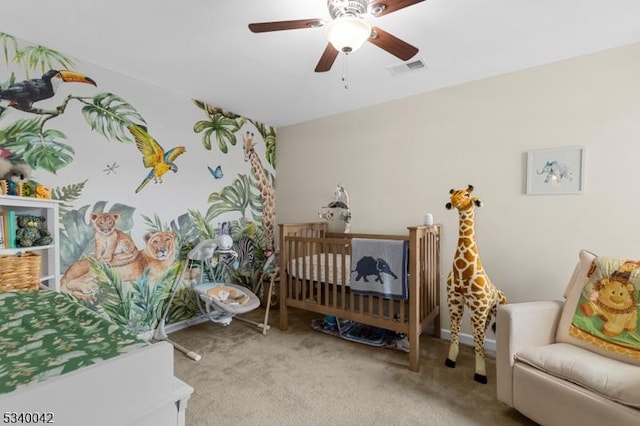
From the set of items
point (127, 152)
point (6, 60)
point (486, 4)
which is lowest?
point (127, 152)

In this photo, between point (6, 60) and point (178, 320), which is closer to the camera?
point (6, 60)

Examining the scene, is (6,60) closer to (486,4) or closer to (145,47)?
(145,47)

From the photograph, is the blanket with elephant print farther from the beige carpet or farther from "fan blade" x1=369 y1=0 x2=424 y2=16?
"fan blade" x1=369 y1=0 x2=424 y2=16

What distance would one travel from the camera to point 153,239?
9.11ft

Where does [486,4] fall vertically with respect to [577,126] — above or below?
above

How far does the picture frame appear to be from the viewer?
220 cm

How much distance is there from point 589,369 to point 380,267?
4.13 ft

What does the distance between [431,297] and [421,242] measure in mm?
619

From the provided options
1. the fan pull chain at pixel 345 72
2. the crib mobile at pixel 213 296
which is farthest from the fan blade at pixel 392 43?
the crib mobile at pixel 213 296

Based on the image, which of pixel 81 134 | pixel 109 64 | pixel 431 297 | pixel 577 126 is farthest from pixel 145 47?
pixel 577 126

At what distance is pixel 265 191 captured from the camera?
154 inches

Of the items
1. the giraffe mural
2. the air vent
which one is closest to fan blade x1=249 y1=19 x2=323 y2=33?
the air vent

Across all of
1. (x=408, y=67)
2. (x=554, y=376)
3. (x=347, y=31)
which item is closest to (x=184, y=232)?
(x=347, y=31)

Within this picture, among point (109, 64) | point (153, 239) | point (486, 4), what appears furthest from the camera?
point (153, 239)
